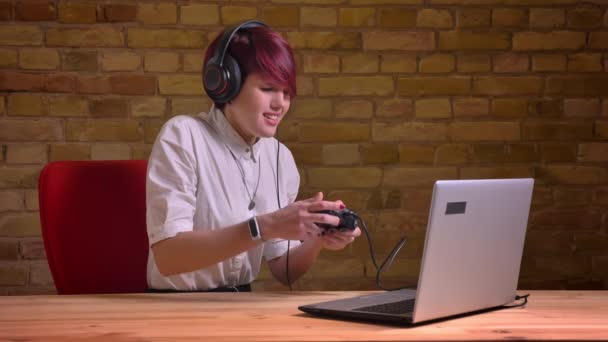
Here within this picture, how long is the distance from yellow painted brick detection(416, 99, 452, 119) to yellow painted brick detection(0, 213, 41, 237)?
142 cm

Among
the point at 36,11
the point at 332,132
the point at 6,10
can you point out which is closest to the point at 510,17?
the point at 332,132

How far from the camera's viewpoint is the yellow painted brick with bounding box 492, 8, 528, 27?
2941 mm

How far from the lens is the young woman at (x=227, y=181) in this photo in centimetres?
174

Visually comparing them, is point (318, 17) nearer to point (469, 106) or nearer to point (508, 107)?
point (469, 106)

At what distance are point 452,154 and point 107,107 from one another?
4.12 ft

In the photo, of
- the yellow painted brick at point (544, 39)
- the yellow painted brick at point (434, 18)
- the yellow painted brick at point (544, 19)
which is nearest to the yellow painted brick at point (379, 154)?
the yellow painted brick at point (434, 18)

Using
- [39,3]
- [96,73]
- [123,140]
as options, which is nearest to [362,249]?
[123,140]

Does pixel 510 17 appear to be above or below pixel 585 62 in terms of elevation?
above

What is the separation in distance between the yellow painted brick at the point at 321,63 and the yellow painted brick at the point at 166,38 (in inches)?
14.8

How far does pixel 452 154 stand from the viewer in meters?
2.94

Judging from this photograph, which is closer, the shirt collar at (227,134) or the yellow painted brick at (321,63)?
the shirt collar at (227,134)

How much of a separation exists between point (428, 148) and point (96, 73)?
122 centimetres

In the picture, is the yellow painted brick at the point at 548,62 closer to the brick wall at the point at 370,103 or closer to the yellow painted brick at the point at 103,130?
the brick wall at the point at 370,103

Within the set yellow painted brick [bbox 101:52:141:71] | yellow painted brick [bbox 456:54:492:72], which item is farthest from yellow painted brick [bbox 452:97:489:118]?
yellow painted brick [bbox 101:52:141:71]
